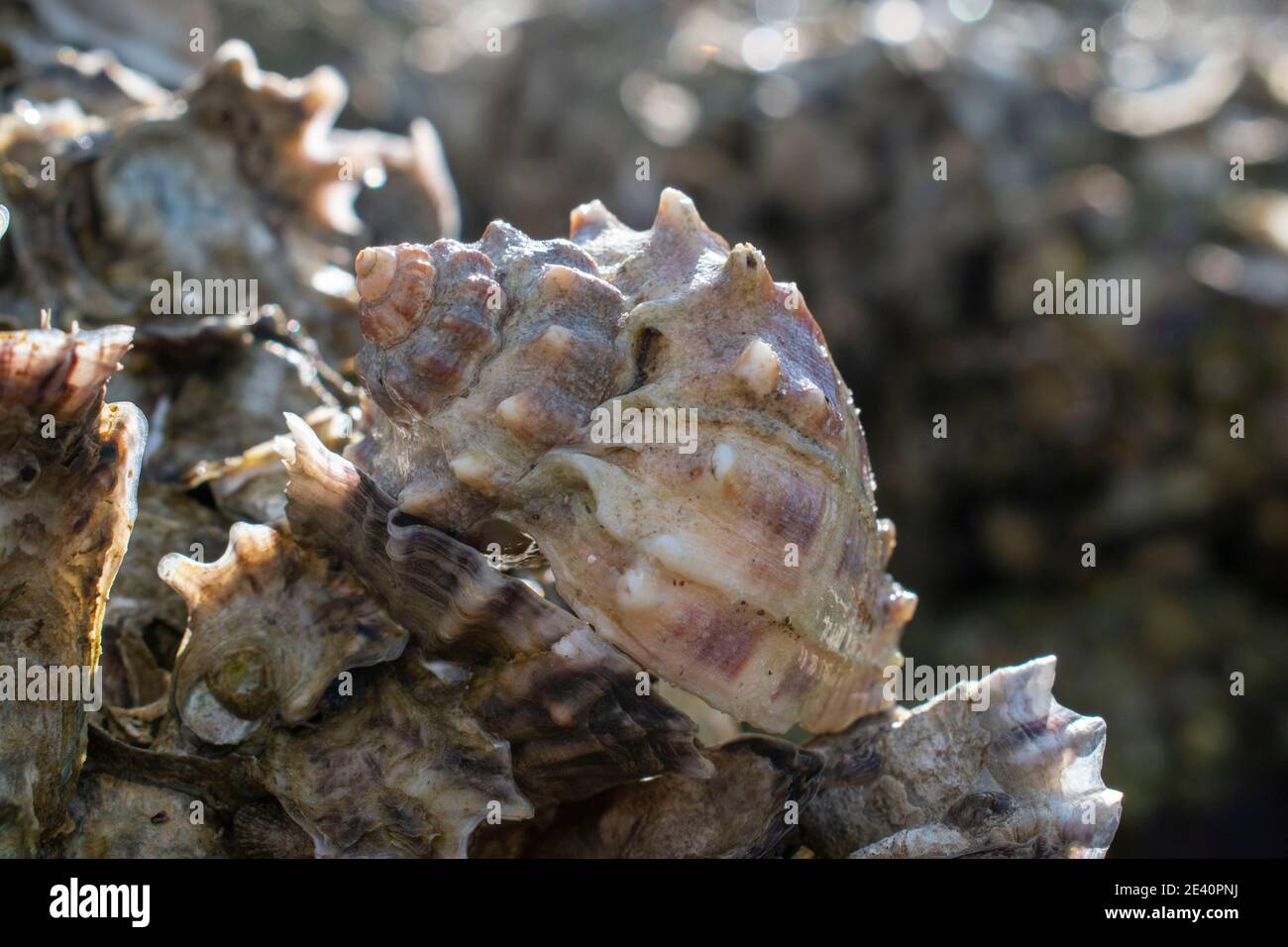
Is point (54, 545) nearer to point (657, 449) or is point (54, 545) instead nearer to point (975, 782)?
point (657, 449)

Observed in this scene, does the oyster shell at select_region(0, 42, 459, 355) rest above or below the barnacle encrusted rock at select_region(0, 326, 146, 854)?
above

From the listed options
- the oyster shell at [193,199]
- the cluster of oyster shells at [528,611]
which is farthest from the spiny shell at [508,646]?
the oyster shell at [193,199]

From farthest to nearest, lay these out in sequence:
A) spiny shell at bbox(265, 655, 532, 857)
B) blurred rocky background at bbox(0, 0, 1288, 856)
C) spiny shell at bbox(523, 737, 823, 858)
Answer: blurred rocky background at bbox(0, 0, 1288, 856)
spiny shell at bbox(523, 737, 823, 858)
spiny shell at bbox(265, 655, 532, 857)

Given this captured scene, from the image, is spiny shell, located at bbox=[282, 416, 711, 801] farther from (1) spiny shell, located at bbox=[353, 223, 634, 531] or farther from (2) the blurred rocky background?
(2) the blurred rocky background

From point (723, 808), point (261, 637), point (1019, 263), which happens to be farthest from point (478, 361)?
point (1019, 263)

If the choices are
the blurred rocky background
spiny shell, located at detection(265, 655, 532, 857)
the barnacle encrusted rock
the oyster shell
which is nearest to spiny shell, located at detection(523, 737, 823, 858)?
spiny shell, located at detection(265, 655, 532, 857)
